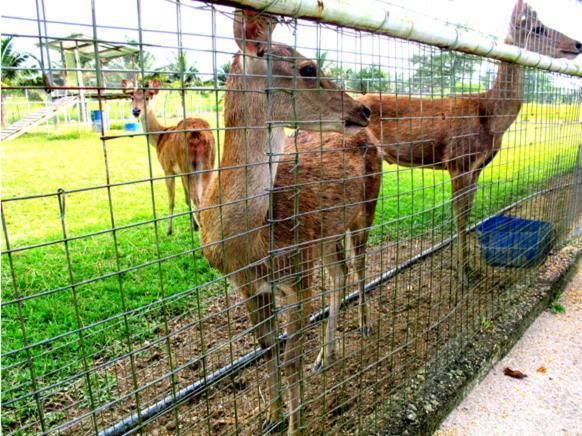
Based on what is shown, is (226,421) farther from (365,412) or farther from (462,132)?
(462,132)

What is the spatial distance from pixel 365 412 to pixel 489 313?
1.49 m

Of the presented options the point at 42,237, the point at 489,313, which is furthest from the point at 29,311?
the point at 489,313

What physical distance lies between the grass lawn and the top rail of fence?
0.60 meters

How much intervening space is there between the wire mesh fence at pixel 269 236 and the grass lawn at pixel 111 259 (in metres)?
0.03

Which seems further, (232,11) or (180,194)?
(180,194)

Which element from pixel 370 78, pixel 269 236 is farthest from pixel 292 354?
pixel 370 78

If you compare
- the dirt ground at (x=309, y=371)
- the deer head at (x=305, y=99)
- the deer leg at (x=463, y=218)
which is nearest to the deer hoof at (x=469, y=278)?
the deer leg at (x=463, y=218)

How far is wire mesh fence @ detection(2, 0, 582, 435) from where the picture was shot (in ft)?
4.81

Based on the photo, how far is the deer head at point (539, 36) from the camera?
15.6 ft

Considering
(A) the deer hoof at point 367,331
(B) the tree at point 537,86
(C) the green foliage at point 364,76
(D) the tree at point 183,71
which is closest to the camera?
(D) the tree at point 183,71

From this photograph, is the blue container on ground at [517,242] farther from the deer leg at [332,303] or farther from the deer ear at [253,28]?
the deer ear at [253,28]

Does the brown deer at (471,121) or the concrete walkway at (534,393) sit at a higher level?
the brown deer at (471,121)

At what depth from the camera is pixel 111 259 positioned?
14.9 feet

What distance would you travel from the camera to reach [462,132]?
4445 mm
